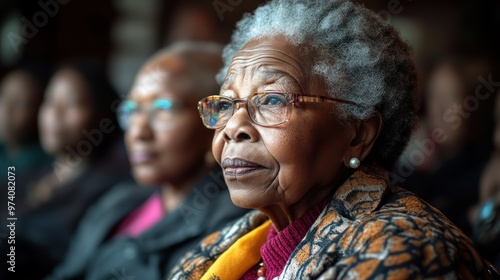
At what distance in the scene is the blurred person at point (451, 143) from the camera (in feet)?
10.8

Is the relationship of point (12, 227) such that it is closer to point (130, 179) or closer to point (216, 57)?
point (130, 179)

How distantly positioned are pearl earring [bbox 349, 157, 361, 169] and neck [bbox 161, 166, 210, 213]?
1.26m

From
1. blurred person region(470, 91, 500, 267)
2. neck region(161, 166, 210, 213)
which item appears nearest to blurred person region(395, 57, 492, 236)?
blurred person region(470, 91, 500, 267)

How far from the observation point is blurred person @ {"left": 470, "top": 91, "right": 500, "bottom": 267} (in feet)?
8.57

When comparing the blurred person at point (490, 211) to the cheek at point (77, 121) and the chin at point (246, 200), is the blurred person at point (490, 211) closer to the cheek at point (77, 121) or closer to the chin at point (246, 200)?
the chin at point (246, 200)

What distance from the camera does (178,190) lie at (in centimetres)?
305

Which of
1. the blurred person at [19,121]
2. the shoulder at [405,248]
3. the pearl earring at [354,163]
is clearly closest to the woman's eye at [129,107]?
the pearl earring at [354,163]

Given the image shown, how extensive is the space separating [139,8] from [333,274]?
4221mm

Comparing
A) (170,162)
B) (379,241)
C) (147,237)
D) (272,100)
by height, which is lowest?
(147,237)

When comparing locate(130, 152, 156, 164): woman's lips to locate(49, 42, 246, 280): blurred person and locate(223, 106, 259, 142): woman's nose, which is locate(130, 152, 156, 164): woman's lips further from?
locate(223, 106, 259, 142): woman's nose

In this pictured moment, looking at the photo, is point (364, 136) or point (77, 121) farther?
point (77, 121)

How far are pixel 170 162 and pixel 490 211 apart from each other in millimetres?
1391

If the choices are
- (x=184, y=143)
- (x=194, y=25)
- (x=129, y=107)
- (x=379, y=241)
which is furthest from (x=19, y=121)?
(x=379, y=241)

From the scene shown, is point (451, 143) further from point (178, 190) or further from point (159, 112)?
point (159, 112)
